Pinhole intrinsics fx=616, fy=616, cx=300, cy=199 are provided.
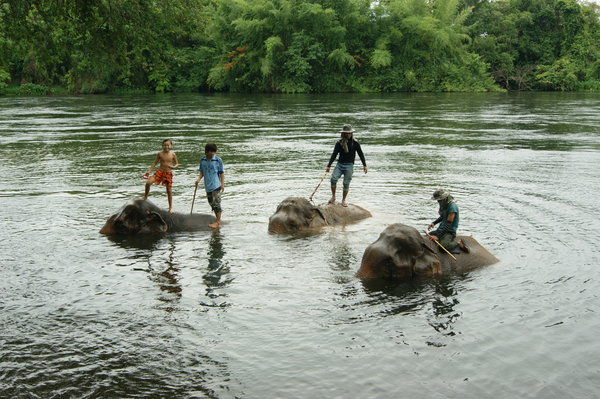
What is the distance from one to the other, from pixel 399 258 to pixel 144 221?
16.6 ft

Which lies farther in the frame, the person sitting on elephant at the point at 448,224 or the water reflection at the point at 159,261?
the person sitting on elephant at the point at 448,224

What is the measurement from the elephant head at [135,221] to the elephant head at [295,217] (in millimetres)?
2100

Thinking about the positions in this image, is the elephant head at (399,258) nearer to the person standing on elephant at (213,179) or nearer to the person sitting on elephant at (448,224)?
the person sitting on elephant at (448,224)

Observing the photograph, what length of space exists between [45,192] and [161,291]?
7.93 m

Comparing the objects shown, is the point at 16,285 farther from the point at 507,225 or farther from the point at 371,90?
the point at 371,90

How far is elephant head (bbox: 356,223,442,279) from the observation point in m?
8.73

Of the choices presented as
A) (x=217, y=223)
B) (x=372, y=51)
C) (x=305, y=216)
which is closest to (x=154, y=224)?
(x=217, y=223)

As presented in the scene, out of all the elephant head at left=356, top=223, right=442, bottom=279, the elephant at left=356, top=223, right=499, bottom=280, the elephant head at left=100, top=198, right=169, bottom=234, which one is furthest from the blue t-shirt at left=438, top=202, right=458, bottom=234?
the elephant head at left=100, top=198, right=169, bottom=234

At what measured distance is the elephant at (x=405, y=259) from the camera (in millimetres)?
8727

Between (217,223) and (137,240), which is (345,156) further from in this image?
(137,240)

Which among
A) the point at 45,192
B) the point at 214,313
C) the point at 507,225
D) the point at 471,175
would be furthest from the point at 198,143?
the point at 214,313

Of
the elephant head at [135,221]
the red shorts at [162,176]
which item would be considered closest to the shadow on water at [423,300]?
the elephant head at [135,221]

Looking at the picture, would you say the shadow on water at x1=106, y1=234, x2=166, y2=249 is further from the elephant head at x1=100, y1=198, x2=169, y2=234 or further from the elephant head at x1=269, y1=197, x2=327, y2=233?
the elephant head at x1=269, y1=197, x2=327, y2=233

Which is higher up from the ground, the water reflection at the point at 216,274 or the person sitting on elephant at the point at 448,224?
the person sitting on elephant at the point at 448,224
